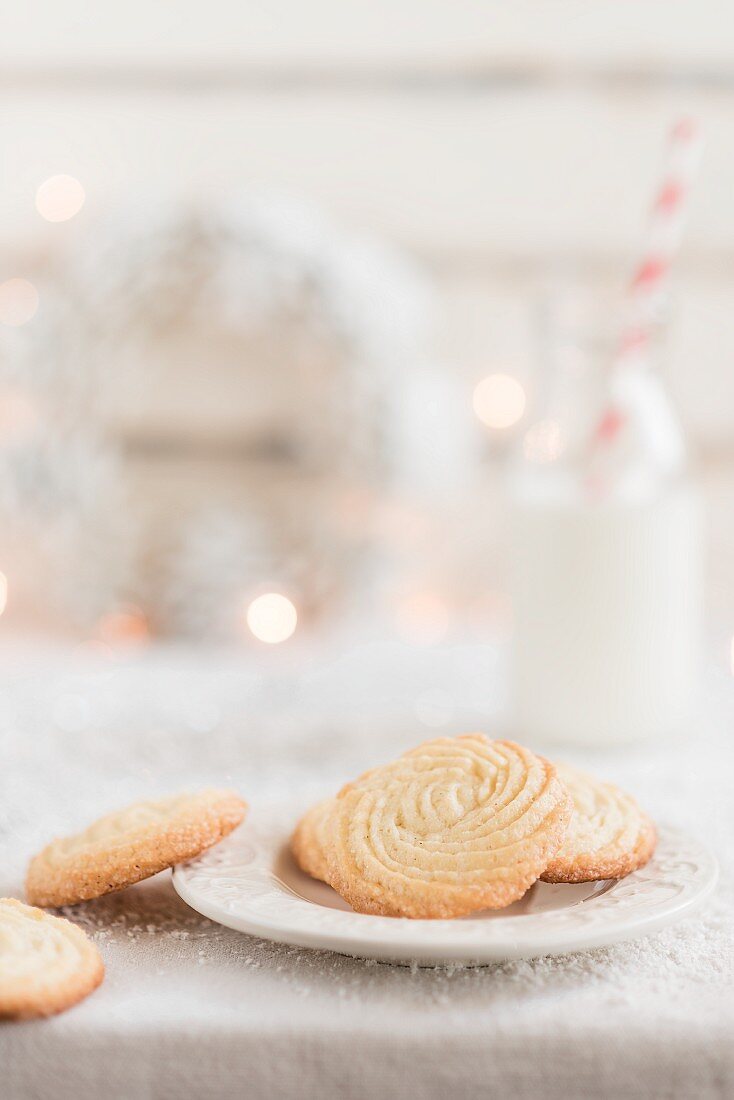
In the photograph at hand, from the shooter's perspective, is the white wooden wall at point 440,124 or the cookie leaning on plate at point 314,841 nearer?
the cookie leaning on plate at point 314,841

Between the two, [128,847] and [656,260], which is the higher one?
[656,260]

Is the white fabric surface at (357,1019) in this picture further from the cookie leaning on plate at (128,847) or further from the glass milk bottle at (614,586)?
the glass milk bottle at (614,586)

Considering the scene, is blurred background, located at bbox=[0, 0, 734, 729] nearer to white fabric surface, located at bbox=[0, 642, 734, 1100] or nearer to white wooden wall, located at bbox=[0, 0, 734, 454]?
white wooden wall, located at bbox=[0, 0, 734, 454]

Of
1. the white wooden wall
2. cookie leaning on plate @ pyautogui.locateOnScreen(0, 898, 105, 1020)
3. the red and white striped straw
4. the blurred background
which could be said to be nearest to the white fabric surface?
cookie leaning on plate @ pyautogui.locateOnScreen(0, 898, 105, 1020)

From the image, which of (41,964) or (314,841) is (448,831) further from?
(41,964)

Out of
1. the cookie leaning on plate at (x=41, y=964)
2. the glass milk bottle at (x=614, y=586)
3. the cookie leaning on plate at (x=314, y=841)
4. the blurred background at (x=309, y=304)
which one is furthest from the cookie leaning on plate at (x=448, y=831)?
the blurred background at (x=309, y=304)

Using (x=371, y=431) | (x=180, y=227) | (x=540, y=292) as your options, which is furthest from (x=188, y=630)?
Result: (x=540, y=292)

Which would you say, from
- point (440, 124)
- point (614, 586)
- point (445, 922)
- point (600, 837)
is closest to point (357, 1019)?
point (445, 922)
